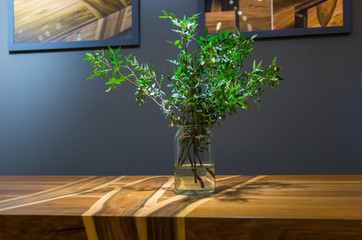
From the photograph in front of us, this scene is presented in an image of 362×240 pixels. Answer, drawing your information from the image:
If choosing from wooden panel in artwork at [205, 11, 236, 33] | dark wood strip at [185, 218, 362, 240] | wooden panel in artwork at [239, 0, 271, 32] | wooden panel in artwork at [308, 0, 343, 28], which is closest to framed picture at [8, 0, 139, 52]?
wooden panel in artwork at [205, 11, 236, 33]

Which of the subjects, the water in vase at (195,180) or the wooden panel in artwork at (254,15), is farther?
the wooden panel in artwork at (254,15)

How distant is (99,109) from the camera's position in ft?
7.22

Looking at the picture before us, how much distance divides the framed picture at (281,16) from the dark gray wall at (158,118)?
52mm

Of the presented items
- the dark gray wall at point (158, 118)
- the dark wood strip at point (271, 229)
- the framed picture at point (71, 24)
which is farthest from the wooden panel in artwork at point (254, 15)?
the dark wood strip at point (271, 229)

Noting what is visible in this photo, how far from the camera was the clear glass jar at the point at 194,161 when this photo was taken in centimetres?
97

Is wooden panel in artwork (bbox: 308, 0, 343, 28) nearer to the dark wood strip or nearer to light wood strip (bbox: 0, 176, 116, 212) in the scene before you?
light wood strip (bbox: 0, 176, 116, 212)

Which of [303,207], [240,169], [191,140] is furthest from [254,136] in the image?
[303,207]

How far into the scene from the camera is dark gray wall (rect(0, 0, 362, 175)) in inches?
79.1

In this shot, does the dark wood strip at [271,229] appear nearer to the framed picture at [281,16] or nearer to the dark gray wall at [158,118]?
the dark gray wall at [158,118]

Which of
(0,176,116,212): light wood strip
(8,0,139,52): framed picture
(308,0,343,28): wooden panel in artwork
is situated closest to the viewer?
(0,176,116,212): light wood strip

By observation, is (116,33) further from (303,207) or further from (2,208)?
(303,207)

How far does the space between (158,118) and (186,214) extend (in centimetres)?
142

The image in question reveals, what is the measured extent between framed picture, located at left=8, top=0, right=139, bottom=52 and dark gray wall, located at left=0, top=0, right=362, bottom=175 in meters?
0.06

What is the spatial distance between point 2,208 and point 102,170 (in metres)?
1.36
